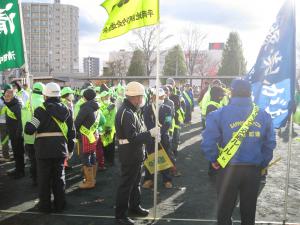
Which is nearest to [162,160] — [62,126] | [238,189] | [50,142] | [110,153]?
[62,126]

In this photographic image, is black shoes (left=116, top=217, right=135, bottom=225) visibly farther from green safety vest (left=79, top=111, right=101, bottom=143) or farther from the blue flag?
the blue flag

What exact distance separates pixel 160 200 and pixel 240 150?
2756mm

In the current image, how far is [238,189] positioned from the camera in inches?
180

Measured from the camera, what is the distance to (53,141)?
598 centimetres

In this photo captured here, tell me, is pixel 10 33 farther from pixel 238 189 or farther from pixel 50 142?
pixel 238 189

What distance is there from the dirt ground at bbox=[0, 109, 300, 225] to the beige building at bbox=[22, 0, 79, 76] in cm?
12121

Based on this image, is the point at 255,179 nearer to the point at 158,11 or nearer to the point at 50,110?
the point at 158,11

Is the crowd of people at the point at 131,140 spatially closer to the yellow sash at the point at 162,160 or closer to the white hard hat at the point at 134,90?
the white hard hat at the point at 134,90

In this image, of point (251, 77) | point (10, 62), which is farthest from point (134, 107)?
point (10, 62)

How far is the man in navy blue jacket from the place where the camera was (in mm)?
4465

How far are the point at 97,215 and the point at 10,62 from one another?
10.9ft

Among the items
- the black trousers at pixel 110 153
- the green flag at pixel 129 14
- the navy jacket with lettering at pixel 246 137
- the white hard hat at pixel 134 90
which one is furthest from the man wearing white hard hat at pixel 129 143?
the black trousers at pixel 110 153

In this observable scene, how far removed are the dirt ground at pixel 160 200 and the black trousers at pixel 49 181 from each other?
20 cm

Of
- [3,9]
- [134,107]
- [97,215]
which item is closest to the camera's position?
[134,107]
